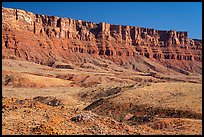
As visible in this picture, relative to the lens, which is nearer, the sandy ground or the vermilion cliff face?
the sandy ground

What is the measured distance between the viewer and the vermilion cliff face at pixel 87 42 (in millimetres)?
118312

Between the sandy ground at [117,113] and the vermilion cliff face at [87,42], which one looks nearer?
the sandy ground at [117,113]

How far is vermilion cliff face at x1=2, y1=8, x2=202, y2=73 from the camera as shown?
388 ft

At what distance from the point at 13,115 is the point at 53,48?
114 m

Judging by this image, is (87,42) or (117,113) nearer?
(117,113)

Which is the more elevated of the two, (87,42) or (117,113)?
(87,42)

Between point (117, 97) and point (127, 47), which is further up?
point (127, 47)

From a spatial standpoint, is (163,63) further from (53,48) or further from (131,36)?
(53,48)

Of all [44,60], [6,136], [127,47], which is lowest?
[6,136]

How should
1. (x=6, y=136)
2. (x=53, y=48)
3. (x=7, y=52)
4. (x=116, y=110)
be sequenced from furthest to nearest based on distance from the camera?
(x=53, y=48)
(x=7, y=52)
(x=116, y=110)
(x=6, y=136)

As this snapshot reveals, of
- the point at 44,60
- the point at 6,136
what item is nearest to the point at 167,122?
the point at 6,136

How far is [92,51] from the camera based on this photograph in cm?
13775

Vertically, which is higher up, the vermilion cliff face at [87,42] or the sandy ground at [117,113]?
the vermilion cliff face at [87,42]

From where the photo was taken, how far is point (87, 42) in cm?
14062
